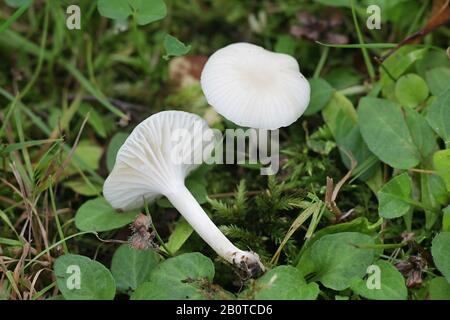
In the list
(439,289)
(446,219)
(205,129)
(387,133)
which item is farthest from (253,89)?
(439,289)

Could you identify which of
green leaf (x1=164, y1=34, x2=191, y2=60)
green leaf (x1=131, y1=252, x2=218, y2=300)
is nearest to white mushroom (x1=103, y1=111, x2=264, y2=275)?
green leaf (x1=131, y1=252, x2=218, y2=300)

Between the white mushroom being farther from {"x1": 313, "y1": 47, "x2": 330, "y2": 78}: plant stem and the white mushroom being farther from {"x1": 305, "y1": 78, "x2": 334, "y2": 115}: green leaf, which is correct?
{"x1": 313, "y1": 47, "x2": 330, "y2": 78}: plant stem

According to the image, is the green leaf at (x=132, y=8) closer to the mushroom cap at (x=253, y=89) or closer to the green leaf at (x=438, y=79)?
the mushroom cap at (x=253, y=89)

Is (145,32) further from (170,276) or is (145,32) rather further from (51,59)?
(170,276)

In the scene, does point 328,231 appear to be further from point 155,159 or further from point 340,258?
point 155,159

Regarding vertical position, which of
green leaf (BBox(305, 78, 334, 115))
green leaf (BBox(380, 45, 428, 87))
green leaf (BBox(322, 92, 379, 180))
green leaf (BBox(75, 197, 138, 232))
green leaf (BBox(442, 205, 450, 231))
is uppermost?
green leaf (BBox(380, 45, 428, 87))

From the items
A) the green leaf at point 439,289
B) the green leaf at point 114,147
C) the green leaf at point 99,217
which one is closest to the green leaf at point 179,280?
the green leaf at point 99,217
